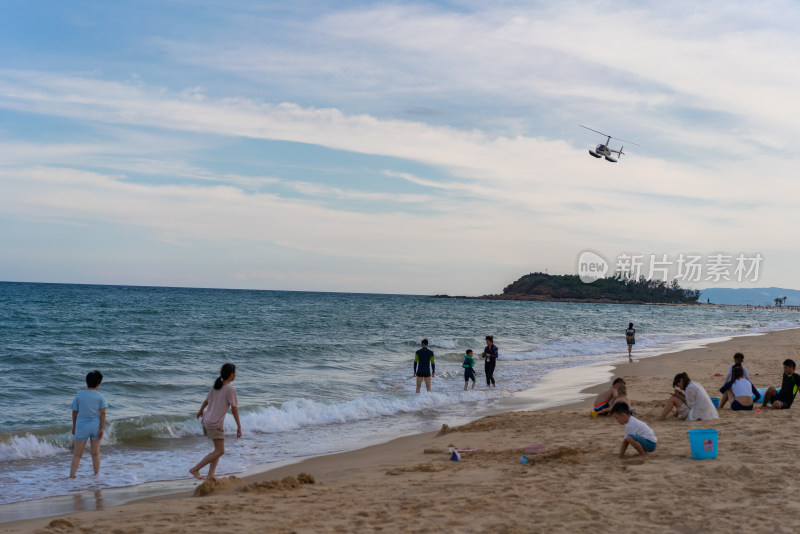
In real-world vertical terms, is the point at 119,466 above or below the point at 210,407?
below

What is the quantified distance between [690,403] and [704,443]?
3144 millimetres

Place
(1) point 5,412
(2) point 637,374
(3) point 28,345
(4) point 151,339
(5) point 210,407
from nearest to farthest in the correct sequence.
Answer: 1. (5) point 210,407
2. (1) point 5,412
3. (2) point 637,374
4. (3) point 28,345
5. (4) point 151,339

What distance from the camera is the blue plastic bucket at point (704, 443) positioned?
699 cm

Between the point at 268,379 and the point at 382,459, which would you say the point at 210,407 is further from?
the point at 268,379

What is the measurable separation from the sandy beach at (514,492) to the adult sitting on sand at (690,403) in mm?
218

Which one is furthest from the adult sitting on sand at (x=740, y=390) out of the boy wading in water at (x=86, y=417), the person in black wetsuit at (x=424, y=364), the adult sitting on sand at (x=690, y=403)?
the boy wading in water at (x=86, y=417)

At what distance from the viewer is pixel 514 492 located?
617 centimetres

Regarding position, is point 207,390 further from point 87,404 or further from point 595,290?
point 595,290

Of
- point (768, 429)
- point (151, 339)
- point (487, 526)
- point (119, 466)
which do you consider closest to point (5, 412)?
point (119, 466)

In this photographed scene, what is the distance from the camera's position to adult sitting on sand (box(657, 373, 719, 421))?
977cm

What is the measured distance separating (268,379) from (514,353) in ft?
47.1

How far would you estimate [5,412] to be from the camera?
40.2 feet

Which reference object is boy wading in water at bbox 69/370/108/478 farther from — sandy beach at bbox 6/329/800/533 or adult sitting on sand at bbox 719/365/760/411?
adult sitting on sand at bbox 719/365/760/411

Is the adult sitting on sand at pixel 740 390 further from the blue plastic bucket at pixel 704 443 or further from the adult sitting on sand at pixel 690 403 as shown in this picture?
the blue plastic bucket at pixel 704 443
